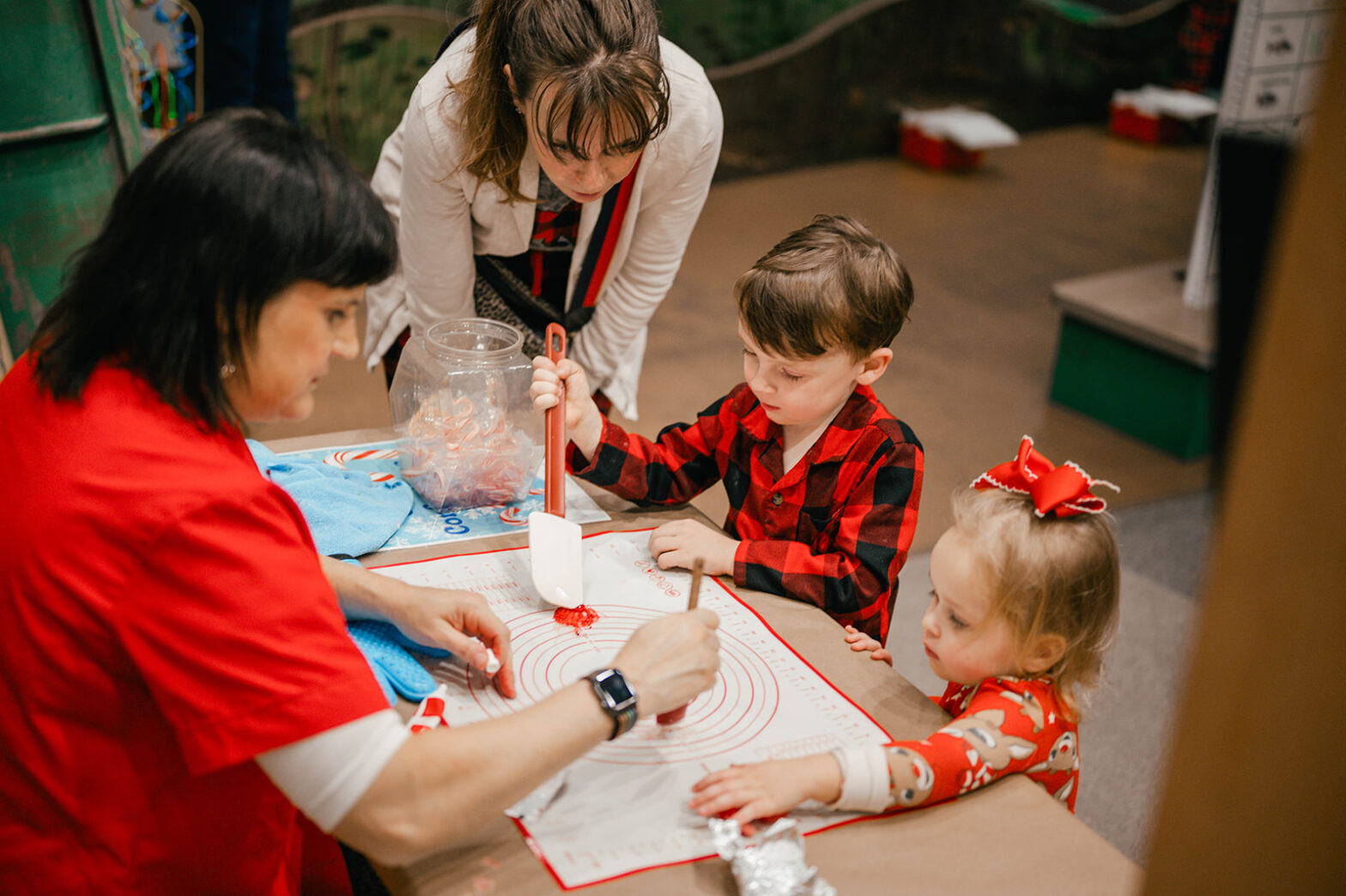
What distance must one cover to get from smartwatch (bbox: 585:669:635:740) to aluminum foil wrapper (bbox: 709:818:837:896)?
4.5 inches

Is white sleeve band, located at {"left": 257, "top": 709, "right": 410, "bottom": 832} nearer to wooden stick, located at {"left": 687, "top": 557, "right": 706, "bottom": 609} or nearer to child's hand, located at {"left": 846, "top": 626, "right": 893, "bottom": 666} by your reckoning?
wooden stick, located at {"left": 687, "top": 557, "right": 706, "bottom": 609}

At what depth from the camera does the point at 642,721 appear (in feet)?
3.61

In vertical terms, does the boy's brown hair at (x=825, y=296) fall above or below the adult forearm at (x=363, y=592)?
above

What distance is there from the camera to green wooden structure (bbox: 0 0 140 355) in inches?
83.8

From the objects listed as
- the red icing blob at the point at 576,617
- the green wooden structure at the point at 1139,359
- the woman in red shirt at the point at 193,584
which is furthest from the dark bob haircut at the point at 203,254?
the green wooden structure at the point at 1139,359

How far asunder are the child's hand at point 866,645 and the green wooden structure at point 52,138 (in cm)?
180

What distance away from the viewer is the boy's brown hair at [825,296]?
4.30 ft

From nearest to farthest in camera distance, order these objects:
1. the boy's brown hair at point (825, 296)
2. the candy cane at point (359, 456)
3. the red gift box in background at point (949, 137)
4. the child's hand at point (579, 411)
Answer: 1. the boy's brown hair at point (825, 296)
2. the child's hand at point (579, 411)
3. the candy cane at point (359, 456)
4. the red gift box in background at point (949, 137)

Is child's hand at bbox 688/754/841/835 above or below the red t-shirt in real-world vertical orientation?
below

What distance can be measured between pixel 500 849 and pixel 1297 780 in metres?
0.63

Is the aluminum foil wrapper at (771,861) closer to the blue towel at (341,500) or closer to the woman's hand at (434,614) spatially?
the woman's hand at (434,614)

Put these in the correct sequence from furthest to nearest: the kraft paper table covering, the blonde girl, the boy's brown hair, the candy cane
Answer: the candy cane, the boy's brown hair, the blonde girl, the kraft paper table covering

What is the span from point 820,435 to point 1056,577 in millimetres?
412

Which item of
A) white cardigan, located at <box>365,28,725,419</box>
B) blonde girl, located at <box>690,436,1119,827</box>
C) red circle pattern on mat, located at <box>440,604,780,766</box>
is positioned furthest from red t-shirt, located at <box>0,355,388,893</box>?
white cardigan, located at <box>365,28,725,419</box>
